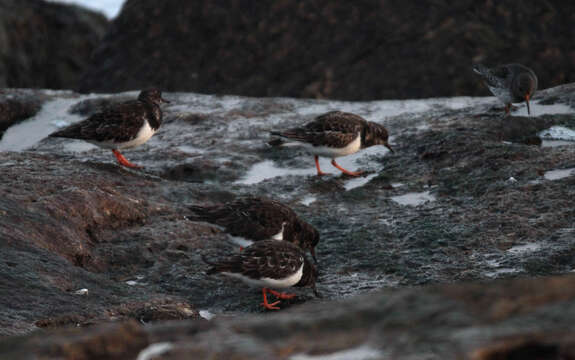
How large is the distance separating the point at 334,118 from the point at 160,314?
216 inches

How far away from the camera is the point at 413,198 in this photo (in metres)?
8.59

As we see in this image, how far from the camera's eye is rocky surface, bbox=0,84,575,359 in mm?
2020

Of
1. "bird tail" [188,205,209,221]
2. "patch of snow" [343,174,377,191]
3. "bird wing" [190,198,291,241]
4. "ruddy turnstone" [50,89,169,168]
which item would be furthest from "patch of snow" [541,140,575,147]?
"ruddy turnstone" [50,89,169,168]

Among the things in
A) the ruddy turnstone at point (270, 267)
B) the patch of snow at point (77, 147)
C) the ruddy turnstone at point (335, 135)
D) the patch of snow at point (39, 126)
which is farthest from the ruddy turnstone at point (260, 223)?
the patch of snow at point (39, 126)

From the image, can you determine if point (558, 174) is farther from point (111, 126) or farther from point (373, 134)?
point (111, 126)

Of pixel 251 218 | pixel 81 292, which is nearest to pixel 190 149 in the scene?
pixel 251 218

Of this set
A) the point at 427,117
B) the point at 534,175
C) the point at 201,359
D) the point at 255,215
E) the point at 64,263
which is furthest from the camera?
the point at 427,117

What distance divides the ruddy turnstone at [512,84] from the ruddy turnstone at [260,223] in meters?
5.49

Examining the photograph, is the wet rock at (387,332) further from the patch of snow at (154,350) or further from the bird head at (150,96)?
the bird head at (150,96)

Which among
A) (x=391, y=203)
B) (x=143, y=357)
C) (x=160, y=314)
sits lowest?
(x=391, y=203)

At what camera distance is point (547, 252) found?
608 centimetres

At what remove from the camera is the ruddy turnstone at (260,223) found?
6871 millimetres

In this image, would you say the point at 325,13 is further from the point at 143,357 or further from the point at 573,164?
the point at 143,357

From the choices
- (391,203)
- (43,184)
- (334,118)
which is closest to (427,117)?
(334,118)
